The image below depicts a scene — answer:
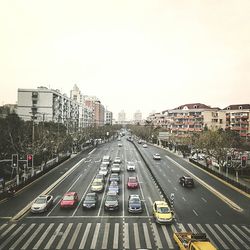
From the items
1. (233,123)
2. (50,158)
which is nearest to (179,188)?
(50,158)

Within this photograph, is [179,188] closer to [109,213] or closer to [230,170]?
[109,213]

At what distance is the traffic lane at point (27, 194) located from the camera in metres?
30.1

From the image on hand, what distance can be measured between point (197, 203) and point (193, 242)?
1528 centimetres

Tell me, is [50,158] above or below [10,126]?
below

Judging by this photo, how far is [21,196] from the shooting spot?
35.5 m

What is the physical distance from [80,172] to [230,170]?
29708 mm

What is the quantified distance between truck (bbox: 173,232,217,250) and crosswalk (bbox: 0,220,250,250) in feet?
3.89

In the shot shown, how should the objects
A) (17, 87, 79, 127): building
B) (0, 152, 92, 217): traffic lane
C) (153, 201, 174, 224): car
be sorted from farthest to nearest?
(17, 87, 79, 127): building, (0, 152, 92, 217): traffic lane, (153, 201, 174, 224): car

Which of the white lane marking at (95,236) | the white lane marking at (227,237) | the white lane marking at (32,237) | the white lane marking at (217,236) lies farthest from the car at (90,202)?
the white lane marking at (227,237)

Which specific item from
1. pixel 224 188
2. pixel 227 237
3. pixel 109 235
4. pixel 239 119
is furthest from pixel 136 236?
pixel 239 119

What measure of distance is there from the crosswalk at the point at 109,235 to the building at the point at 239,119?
290 ft

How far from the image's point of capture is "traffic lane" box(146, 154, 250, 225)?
95.2 ft

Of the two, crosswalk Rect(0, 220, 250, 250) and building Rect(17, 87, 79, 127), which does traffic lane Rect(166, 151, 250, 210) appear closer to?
crosswalk Rect(0, 220, 250, 250)

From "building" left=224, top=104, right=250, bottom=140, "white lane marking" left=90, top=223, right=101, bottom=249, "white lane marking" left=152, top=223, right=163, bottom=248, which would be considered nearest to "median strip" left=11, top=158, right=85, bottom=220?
"white lane marking" left=90, top=223, right=101, bottom=249
